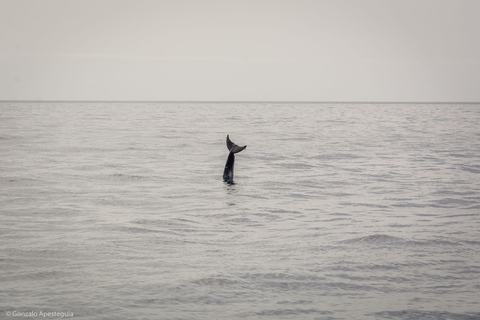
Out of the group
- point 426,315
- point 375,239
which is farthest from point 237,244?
point 426,315

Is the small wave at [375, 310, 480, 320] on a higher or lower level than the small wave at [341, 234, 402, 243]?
lower

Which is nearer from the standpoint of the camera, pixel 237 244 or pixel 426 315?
pixel 426 315

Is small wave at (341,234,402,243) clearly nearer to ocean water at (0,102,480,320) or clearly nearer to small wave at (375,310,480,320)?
ocean water at (0,102,480,320)

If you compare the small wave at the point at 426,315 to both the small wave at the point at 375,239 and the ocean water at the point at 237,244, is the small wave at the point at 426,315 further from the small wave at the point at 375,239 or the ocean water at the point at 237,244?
the small wave at the point at 375,239

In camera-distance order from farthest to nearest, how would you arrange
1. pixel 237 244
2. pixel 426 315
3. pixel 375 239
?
pixel 375 239 → pixel 237 244 → pixel 426 315

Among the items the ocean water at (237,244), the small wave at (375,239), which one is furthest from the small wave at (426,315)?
the small wave at (375,239)


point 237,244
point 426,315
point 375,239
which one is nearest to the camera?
point 426,315

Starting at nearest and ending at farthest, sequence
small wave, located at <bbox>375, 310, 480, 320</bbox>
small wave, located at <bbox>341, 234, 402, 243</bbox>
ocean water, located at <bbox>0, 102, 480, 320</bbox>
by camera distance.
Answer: small wave, located at <bbox>375, 310, 480, 320</bbox>
ocean water, located at <bbox>0, 102, 480, 320</bbox>
small wave, located at <bbox>341, 234, 402, 243</bbox>

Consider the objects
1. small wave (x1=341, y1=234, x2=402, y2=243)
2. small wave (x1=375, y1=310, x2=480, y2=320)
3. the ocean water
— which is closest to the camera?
small wave (x1=375, y1=310, x2=480, y2=320)

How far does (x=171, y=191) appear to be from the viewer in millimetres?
17281

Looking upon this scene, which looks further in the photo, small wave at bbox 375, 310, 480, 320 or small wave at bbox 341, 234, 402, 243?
small wave at bbox 341, 234, 402, 243

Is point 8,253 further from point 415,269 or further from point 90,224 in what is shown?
point 415,269

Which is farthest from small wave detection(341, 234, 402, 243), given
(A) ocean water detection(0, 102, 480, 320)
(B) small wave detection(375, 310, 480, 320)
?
(B) small wave detection(375, 310, 480, 320)

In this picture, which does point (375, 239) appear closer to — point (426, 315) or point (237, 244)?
point (237, 244)
